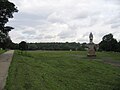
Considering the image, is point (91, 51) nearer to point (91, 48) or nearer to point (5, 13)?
point (91, 48)

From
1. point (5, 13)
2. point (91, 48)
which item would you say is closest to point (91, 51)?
point (91, 48)

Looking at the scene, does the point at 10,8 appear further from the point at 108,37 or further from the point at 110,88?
the point at 108,37

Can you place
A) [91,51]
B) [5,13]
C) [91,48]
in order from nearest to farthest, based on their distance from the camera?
[5,13] < [91,51] < [91,48]

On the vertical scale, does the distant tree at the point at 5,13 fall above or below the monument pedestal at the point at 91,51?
above

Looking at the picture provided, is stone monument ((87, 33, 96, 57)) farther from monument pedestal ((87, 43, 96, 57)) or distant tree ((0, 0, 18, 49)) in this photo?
distant tree ((0, 0, 18, 49))

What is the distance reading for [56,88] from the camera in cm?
1258

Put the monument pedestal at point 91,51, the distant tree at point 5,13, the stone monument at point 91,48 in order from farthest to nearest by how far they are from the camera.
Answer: the stone monument at point 91,48 → the monument pedestal at point 91,51 → the distant tree at point 5,13

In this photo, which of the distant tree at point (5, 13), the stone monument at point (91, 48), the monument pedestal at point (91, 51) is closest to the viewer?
the distant tree at point (5, 13)

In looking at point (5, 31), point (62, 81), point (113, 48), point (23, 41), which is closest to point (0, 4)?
point (5, 31)

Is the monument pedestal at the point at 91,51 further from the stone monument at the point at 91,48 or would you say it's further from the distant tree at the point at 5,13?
the distant tree at the point at 5,13

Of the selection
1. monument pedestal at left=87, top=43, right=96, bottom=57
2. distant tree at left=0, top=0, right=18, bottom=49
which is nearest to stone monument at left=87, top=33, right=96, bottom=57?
monument pedestal at left=87, top=43, right=96, bottom=57

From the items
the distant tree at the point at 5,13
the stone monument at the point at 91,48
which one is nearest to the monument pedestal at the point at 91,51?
the stone monument at the point at 91,48

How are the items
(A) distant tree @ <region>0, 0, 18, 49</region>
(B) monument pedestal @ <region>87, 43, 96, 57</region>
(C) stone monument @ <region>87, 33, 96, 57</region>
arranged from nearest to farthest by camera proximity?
(A) distant tree @ <region>0, 0, 18, 49</region> < (B) monument pedestal @ <region>87, 43, 96, 57</region> < (C) stone monument @ <region>87, 33, 96, 57</region>

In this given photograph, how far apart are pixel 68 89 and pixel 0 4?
3220 centimetres
